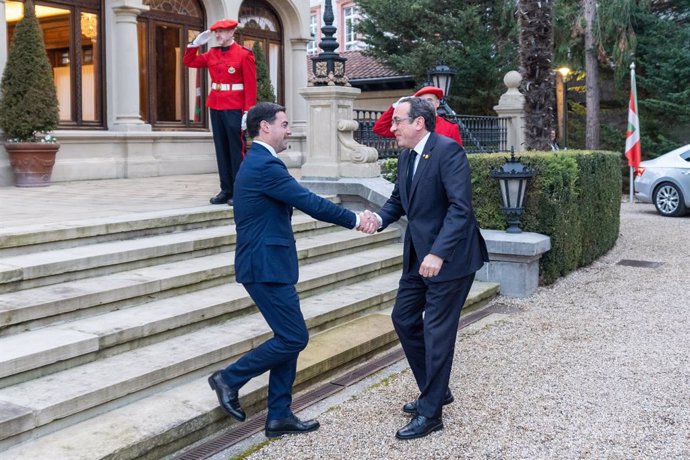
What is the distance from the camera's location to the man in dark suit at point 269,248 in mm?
4320

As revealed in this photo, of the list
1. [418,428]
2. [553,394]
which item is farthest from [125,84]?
[418,428]

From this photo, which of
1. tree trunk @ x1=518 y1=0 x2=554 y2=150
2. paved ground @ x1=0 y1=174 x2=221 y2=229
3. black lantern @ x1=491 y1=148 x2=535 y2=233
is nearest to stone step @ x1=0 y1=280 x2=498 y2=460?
paved ground @ x1=0 y1=174 x2=221 y2=229

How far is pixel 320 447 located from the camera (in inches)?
172

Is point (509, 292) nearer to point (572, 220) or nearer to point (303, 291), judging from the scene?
point (572, 220)

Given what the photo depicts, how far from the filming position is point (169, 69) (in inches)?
600

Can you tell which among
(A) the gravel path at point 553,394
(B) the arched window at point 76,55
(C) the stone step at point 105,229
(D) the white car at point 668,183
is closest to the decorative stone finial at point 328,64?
(C) the stone step at point 105,229

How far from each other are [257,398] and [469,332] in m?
2.62

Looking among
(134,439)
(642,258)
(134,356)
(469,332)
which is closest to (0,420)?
(134,439)

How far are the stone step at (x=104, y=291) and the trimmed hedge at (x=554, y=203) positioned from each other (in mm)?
3242

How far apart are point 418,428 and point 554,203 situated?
4835mm

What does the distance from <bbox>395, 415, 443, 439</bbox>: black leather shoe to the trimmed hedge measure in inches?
181

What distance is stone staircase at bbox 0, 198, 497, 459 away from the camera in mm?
4191

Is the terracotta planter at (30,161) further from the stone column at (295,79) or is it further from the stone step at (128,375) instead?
the stone column at (295,79)

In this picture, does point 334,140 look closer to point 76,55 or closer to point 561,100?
point 76,55
